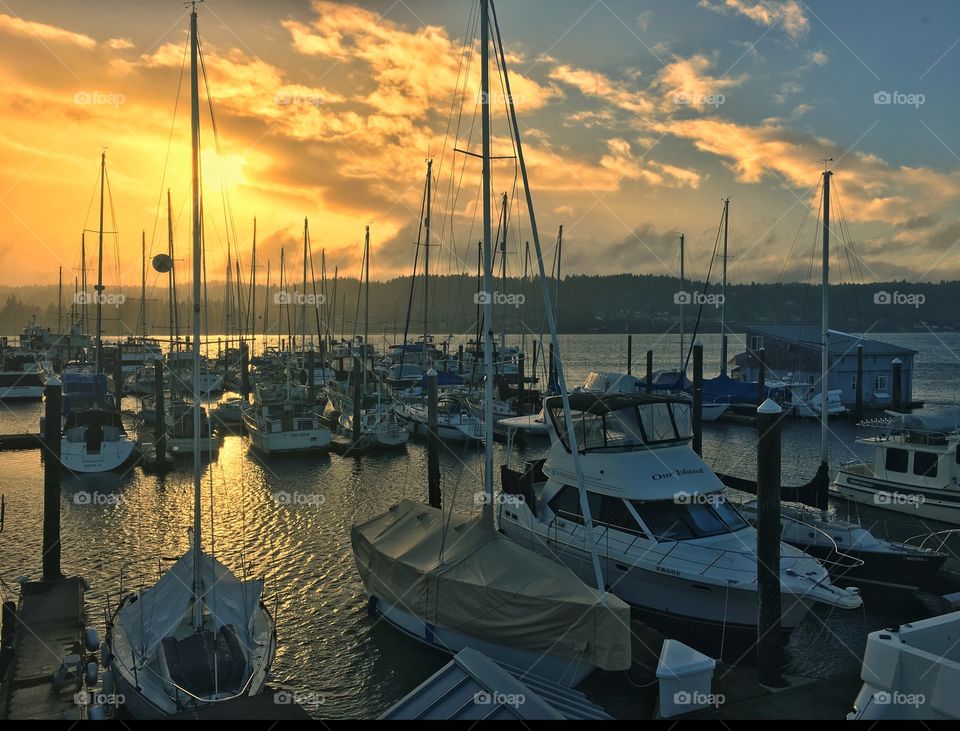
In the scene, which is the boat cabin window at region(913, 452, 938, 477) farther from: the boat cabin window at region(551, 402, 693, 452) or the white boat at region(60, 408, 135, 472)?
the white boat at region(60, 408, 135, 472)

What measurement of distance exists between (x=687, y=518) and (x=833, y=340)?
52.1 m

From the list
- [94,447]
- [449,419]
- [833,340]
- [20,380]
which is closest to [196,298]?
[94,447]

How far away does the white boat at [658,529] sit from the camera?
568 inches

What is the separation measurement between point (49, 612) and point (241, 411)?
3145 centimetres

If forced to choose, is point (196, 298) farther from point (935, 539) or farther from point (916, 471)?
point (916, 471)

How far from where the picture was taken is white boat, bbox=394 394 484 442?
40.0m

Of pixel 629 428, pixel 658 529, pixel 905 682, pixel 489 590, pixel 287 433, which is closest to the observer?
pixel 905 682

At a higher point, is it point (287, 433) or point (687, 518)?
point (687, 518)

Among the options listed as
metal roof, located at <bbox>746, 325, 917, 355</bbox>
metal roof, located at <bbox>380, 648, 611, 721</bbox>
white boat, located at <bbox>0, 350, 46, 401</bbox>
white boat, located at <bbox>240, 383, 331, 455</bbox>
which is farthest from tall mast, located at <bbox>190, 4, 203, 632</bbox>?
white boat, located at <bbox>0, 350, 46, 401</bbox>

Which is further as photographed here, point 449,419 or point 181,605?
point 449,419

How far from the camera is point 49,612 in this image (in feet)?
50.1

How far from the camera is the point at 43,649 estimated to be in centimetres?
1362
